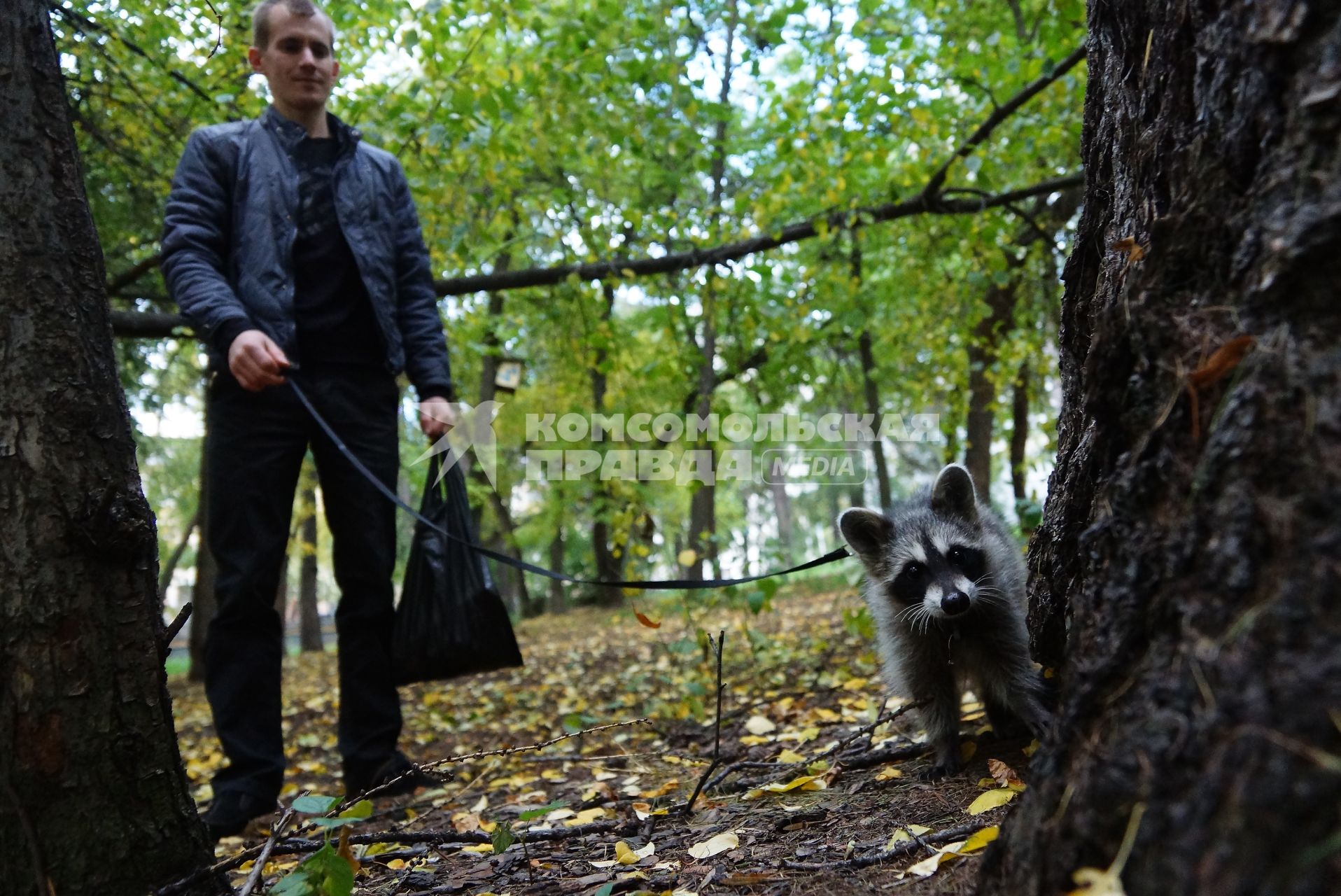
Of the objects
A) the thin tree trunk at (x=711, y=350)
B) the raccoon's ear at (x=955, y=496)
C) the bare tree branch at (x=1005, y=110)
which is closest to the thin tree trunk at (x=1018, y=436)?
the thin tree trunk at (x=711, y=350)

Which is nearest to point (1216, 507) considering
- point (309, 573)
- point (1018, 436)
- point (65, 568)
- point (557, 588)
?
point (65, 568)

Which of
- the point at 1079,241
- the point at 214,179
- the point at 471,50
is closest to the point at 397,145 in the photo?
the point at 471,50

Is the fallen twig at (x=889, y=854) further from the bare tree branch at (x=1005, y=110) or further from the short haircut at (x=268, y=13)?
the bare tree branch at (x=1005, y=110)

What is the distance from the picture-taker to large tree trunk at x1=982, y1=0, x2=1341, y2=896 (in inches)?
47.3

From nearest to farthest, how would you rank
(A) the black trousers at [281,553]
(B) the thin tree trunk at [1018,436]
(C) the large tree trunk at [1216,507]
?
(C) the large tree trunk at [1216,507] < (A) the black trousers at [281,553] < (B) the thin tree trunk at [1018,436]

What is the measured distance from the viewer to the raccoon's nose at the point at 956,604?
3.33m

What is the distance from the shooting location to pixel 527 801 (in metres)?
3.93

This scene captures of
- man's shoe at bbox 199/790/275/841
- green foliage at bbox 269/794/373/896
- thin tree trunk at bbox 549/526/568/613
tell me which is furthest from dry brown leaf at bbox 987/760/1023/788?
thin tree trunk at bbox 549/526/568/613

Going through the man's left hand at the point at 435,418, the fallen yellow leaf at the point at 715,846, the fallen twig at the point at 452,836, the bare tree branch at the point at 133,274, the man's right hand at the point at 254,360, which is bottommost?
the fallen twig at the point at 452,836

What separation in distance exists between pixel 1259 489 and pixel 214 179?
392 cm

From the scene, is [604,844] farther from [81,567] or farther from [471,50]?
[471,50]

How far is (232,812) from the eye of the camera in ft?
11.6

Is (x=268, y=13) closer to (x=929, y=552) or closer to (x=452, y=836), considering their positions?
(x=452, y=836)

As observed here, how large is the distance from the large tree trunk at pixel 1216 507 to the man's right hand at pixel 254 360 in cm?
285
